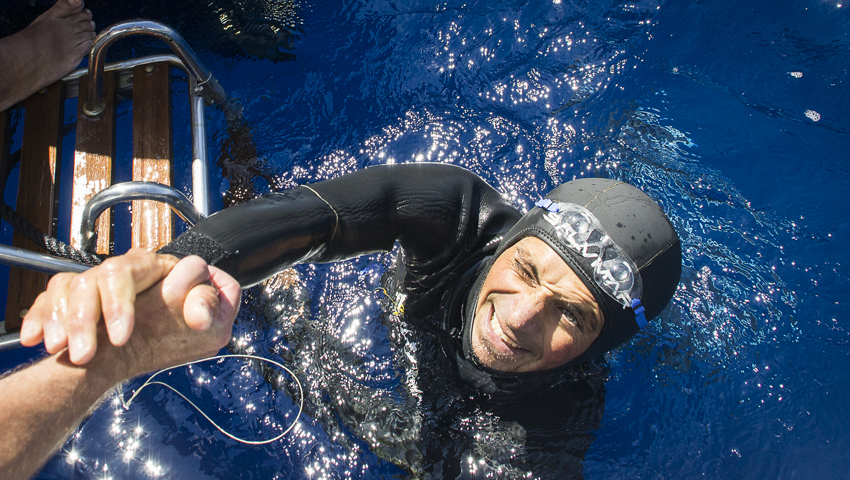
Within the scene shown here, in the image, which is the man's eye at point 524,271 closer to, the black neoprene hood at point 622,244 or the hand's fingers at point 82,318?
the black neoprene hood at point 622,244

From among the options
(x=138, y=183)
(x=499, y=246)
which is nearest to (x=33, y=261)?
(x=138, y=183)

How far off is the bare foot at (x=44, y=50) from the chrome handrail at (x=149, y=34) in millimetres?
382

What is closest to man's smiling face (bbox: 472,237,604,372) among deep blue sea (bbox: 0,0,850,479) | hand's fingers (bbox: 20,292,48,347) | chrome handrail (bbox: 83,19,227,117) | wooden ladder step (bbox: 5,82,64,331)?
deep blue sea (bbox: 0,0,850,479)

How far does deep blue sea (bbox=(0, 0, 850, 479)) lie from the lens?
3.34 meters

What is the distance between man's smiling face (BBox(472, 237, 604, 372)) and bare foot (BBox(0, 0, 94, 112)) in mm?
3724

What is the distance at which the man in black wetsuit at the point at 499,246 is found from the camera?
222 centimetres

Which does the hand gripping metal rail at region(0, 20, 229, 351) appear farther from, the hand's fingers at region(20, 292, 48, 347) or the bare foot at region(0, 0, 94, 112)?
the hand's fingers at region(20, 292, 48, 347)

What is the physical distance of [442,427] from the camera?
3203 millimetres

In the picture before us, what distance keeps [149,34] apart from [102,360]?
3026mm

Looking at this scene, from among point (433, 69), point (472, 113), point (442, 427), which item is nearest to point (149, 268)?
point (442, 427)

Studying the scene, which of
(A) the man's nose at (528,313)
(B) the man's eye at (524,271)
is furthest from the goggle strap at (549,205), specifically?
(A) the man's nose at (528,313)

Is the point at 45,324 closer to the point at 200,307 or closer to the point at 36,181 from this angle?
the point at 200,307

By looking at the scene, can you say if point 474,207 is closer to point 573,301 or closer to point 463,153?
point 573,301

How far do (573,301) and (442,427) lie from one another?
137cm
